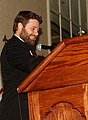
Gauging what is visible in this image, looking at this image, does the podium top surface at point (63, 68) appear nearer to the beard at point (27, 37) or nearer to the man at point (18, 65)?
the man at point (18, 65)

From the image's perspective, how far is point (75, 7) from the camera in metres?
4.70

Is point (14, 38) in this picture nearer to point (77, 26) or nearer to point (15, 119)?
point (15, 119)

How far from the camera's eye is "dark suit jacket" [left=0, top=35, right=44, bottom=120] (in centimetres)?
133

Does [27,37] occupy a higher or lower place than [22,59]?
higher

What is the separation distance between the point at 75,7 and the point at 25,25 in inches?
125

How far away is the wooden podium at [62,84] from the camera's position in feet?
2.96

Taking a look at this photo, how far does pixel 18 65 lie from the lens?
1312 millimetres

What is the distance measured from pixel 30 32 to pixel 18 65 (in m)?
0.33

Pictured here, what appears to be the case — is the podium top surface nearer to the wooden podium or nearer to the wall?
the wooden podium

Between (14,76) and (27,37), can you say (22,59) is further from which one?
(27,37)

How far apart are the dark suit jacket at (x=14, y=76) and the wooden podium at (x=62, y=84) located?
32 cm

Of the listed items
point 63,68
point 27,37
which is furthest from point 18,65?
point 63,68

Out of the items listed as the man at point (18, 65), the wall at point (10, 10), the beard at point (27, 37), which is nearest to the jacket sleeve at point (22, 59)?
the man at point (18, 65)

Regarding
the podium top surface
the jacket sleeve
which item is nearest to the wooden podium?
the podium top surface
